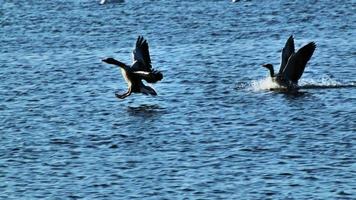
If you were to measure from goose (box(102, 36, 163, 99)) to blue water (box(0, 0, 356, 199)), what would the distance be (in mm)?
501

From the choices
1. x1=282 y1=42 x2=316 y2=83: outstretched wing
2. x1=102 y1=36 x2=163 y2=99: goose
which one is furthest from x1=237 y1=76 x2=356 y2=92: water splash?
x1=102 y1=36 x2=163 y2=99: goose

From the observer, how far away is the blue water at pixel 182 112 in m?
24.7

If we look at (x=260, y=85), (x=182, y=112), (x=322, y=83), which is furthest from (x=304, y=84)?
(x=182, y=112)

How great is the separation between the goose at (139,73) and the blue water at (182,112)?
0.50 m

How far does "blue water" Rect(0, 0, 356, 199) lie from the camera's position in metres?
24.7

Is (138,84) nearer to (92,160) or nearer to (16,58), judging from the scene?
(92,160)

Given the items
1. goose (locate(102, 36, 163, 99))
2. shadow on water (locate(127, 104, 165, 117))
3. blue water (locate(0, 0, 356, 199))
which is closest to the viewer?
blue water (locate(0, 0, 356, 199))

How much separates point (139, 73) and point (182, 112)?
189 cm

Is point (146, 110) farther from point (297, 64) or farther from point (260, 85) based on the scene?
point (297, 64)

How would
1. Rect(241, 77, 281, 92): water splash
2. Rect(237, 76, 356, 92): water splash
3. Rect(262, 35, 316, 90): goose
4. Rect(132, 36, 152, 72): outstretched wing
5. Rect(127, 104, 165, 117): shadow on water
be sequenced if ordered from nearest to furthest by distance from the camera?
1. Rect(127, 104, 165, 117): shadow on water
2. Rect(132, 36, 152, 72): outstretched wing
3. Rect(262, 35, 316, 90): goose
4. Rect(237, 76, 356, 92): water splash
5. Rect(241, 77, 281, 92): water splash

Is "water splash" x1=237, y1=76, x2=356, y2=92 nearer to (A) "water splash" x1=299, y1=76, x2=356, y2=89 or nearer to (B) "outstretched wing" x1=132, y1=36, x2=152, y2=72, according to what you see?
(A) "water splash" x1=299, y1=76, x2=356, y2=89

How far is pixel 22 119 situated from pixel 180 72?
8113 mm

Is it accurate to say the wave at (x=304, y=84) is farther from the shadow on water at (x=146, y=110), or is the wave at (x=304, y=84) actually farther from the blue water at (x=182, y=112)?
the shadow on water at (x=146, y=110)

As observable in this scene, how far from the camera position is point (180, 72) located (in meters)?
39.0
